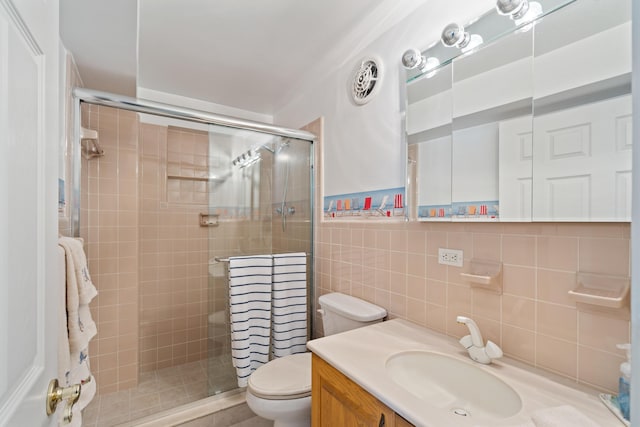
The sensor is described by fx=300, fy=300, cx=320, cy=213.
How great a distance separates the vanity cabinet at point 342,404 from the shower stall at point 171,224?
0.97 meters

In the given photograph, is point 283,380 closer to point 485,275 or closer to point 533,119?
point 485,275

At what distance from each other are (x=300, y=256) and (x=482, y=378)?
4.26ft

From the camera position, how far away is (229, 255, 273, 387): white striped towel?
183cm

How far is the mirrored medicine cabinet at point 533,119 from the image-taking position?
87cm

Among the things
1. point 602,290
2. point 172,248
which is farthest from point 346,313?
point 172,248

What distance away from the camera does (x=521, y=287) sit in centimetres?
108

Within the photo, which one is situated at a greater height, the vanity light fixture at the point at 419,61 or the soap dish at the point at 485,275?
the vanity light fixture at the point at 419,61

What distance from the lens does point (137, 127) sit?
230cm

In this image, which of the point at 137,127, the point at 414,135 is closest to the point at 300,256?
the point at 414,135

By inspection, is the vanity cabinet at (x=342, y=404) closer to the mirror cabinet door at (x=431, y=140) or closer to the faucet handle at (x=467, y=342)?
the faucet handle at (x=467, y=342)

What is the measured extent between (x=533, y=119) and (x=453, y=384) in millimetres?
979

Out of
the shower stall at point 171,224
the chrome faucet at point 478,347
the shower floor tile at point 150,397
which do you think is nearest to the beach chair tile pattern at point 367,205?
the shower stall at point 171,224

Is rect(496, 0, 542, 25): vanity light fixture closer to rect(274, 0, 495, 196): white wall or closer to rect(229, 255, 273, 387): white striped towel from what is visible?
rect(274, 0, 495, 196): white wall

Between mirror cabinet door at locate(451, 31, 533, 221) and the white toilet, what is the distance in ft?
2.43
